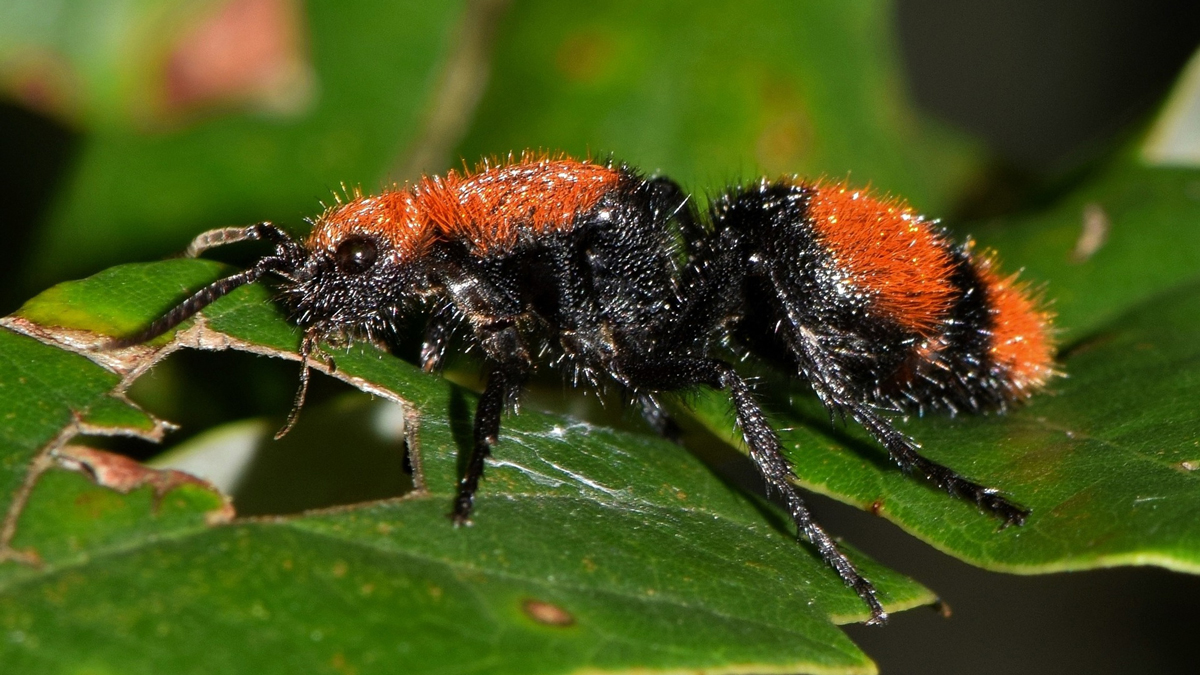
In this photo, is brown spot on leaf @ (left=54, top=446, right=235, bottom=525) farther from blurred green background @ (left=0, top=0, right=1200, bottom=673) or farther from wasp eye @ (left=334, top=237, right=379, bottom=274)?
blurred green background @ (left=0, top=0, right=1200, bottom=673)

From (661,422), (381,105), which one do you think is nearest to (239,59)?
(381,105)

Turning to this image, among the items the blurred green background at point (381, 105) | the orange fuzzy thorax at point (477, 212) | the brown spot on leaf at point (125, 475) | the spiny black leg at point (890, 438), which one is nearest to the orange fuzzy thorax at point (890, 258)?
the spiny black leg at point (890, 438)

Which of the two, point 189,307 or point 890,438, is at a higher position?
point 189,307

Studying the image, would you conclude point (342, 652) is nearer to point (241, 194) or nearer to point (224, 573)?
point (224, 573)

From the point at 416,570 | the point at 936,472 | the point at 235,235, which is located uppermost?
the point at 235,235

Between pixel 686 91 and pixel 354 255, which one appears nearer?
pixel 354 255

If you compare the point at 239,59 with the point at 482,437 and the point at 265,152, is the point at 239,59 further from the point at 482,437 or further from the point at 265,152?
the point at 482,437

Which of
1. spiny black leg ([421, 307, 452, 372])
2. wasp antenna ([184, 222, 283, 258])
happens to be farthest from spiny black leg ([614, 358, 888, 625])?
wasp antenna ([184, 222, 283, 258])
